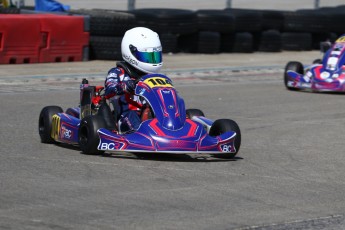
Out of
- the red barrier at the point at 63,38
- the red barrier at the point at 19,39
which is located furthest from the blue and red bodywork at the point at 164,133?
the red barrier at the point at 63,38

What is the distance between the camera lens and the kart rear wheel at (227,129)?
26.7 ft

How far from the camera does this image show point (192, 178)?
23.6 ft

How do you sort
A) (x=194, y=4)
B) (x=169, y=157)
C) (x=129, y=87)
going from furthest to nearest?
(x=194, y=4), (x=129, y=87), (x=169, y=157)

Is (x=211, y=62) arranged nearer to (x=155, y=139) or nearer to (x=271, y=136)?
(x=271, y=136)

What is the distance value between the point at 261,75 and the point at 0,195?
10346 millimetres

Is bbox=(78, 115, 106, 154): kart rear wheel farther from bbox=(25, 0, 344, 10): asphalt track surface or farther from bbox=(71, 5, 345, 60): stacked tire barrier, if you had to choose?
bbox=(25, 0, 344, 10): asphalt track surface

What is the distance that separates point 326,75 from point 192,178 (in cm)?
693

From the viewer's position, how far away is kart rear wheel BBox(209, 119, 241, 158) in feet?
26.7

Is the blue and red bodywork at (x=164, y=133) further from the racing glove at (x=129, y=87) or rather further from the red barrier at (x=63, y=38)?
the red barrier at (x=63, y=38)

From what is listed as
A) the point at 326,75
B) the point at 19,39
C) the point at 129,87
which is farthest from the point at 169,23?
the point at 129,87

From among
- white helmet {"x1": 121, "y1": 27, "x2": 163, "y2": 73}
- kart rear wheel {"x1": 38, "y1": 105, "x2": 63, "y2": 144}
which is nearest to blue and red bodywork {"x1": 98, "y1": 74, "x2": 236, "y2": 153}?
white helmet {"x1": 121, "y1": 27, "x2": 163, "y2": 73}

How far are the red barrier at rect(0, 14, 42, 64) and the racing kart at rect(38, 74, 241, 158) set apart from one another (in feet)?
21.8

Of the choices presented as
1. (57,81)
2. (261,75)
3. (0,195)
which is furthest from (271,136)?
(261,75)

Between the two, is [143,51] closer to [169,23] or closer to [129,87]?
[129,87]
